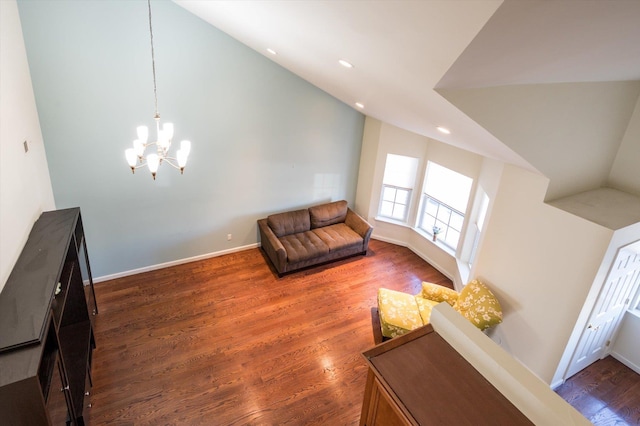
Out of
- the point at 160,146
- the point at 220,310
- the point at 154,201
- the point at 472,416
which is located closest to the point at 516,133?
the point at 472,416

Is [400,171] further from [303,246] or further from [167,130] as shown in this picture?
[167,130]

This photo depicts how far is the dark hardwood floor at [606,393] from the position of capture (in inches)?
150

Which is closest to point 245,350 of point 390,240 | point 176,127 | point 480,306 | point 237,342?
point 237,342

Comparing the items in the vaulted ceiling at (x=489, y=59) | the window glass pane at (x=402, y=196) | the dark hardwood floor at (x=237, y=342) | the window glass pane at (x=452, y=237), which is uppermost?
the vaulted ceiling at (x=489, y=59)

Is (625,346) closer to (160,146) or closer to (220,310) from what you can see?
(220,310)

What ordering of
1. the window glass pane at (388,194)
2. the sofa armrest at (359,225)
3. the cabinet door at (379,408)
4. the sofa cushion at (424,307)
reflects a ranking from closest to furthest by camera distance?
the cabinet door at (379,408), the sofa cushion at (424,307), the sofa armrest at (359,225), the window glass pane at (388,194)

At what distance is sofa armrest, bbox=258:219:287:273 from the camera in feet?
18.4

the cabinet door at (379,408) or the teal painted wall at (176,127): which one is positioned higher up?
the teal painted wall at (176,127)

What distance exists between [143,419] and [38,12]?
Result: 4514mm

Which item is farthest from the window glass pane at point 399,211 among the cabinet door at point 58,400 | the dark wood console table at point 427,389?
the cabinet door at point 58,400

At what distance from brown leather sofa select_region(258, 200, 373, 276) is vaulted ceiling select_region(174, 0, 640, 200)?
2757 mm

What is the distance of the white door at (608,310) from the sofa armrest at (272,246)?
3954 mm

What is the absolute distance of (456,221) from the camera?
236 inches

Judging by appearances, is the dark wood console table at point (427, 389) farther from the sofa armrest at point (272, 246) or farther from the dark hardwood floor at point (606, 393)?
the sofa armrest at point (272, 246)
